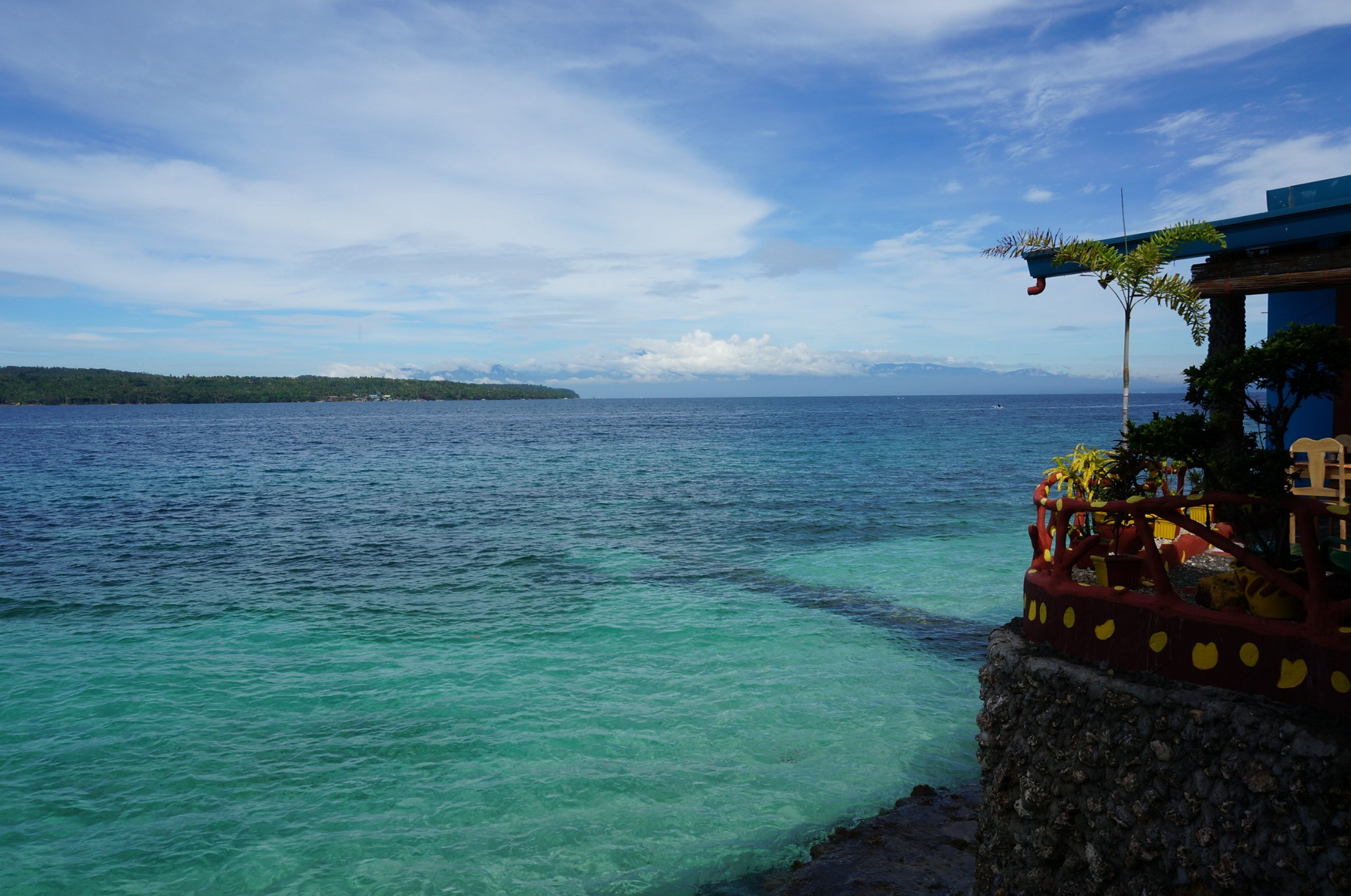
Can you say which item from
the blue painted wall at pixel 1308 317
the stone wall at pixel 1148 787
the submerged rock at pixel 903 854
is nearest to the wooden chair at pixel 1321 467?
the blue painted wall at pixel 1308 317

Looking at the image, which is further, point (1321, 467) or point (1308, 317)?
point (1308, 317)

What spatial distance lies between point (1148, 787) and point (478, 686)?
1042 centimetres

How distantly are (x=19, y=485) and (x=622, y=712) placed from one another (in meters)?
47.0

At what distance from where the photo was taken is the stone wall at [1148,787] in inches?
167

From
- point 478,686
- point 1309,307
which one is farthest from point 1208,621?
point 478,686

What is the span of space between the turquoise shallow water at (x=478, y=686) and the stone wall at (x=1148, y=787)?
3.48 m

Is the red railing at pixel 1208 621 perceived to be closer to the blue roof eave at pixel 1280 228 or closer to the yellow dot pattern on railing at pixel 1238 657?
the yellow dot pattern on railing at pixel 1238 657

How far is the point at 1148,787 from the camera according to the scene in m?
4.85

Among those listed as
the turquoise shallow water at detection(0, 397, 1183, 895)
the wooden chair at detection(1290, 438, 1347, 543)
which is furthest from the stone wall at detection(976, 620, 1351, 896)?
the wooden chair at detection(1290, 438, 1347, 543)

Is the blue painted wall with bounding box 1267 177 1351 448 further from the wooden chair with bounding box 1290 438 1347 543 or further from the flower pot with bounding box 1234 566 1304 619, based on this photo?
the flower pot with bounding box 1234 566 1304 619

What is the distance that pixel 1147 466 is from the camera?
23.9ft

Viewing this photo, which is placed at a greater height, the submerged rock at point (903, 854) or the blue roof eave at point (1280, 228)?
the blue roof eave at point (1280, 228)

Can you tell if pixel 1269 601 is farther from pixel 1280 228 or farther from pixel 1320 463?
pixel 1320 463

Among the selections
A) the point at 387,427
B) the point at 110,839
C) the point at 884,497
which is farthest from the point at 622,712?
the point at 387,427
